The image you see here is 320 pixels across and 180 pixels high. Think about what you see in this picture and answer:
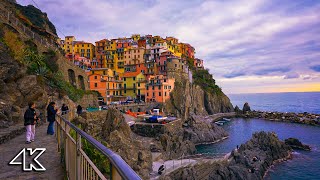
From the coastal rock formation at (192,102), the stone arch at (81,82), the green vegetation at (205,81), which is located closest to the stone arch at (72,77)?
the stone arch at (81,82)

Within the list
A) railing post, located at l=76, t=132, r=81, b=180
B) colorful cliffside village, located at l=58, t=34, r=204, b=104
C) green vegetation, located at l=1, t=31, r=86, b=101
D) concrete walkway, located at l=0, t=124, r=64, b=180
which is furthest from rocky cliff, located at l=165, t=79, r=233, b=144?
railing post, located at l=76, t=132, r=81, b=180

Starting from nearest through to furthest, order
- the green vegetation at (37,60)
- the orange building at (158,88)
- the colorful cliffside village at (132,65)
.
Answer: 1. the green vegetation at (37,60)
2. the orange building at (158,88)
3. the colorful cliffside village at (132,65)

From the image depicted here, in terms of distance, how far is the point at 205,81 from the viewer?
336 ft

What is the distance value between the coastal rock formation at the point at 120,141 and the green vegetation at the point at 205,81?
66.4m

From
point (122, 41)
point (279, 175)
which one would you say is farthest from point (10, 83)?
point (122, 41)

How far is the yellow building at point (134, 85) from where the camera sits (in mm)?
80562

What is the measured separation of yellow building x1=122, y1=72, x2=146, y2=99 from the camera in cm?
8056

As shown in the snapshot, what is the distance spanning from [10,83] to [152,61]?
239 ft

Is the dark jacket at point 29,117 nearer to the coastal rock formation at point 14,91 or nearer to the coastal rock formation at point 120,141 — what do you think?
the coastal rock formation at point 14,91

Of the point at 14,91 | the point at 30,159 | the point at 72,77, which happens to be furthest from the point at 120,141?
the point at 72,77

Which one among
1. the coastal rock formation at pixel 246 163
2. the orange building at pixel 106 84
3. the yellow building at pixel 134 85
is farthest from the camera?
the yellow building at pixel 134 85

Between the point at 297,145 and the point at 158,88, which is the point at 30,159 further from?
the point at 158,88

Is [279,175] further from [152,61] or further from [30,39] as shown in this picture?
[152,61]

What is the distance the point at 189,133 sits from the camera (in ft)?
176
